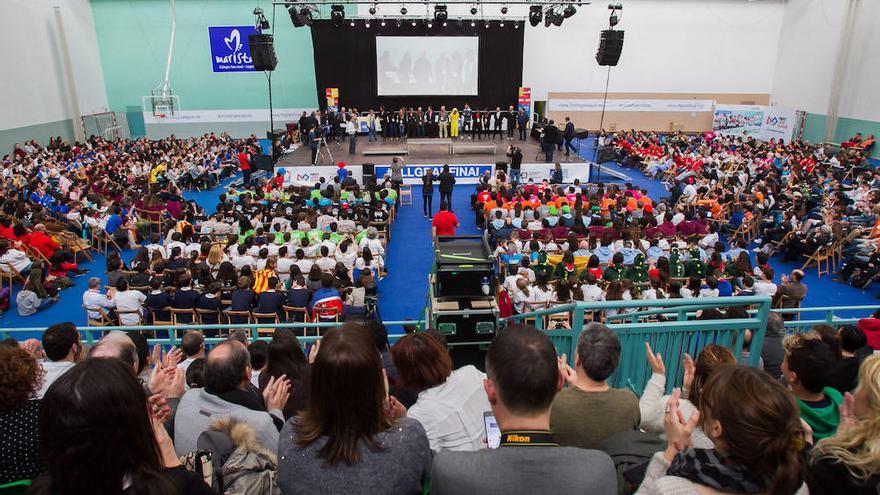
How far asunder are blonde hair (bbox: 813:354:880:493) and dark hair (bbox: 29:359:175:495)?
6.95 feet

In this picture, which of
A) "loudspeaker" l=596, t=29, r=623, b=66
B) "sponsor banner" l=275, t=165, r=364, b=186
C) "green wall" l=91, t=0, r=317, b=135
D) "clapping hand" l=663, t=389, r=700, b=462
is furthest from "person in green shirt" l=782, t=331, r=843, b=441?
A: "green wall" l=91, t=0, r=317, b=135

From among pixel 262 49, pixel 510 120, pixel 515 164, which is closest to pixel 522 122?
pixel 510 120

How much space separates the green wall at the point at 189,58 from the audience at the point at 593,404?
25.9m

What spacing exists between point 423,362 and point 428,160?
1542 cm

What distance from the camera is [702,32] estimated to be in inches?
1016

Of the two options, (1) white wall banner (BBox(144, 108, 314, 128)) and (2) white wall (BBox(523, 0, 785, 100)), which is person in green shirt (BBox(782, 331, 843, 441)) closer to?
(1) white wall banner (BBox(144, 108, 314, 128))

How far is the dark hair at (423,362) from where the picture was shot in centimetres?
245

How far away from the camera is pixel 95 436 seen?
1.34 meters

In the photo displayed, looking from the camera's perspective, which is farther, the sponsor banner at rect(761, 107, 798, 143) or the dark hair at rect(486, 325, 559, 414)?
the sponsor banner at rect(761, 107, 798, 143)

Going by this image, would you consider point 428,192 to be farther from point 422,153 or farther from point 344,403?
point 344,403

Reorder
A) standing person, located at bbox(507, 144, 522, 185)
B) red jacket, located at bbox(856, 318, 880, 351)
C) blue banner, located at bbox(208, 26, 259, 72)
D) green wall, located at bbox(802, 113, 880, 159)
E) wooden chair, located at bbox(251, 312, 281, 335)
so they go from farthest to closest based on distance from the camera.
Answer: blue banner, located at bbox(208, 26, 259, 72) < green wall, located at bbox(802, 113, 880, 159) < standing person, located at bbox(507, 144, 522, 185) < wooden chair, located at bbox(251, 312, 281, 335) < red jacket, located at bbox(856, 318, 880, 351)

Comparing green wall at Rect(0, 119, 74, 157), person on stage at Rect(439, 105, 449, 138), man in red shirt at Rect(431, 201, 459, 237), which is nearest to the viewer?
man in red shirt at Rect(431, 201, 459, 237)

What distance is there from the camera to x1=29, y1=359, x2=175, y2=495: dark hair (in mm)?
1326

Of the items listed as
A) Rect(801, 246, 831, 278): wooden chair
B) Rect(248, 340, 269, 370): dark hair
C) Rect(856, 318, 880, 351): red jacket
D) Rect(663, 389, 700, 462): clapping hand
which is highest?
Rect(663, 389, 700, 462): clapping hand
